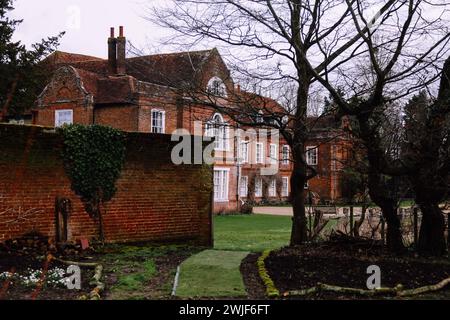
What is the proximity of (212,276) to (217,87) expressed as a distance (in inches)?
171

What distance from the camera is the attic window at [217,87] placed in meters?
10.9

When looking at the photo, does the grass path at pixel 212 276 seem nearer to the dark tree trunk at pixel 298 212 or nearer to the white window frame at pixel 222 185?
the dark tree trunk at pixel 298 212

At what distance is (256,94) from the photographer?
1045cm

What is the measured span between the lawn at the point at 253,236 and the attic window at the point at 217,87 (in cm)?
376

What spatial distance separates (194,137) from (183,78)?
2376 millimetres

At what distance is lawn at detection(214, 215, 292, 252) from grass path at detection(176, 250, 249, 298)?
179 cm

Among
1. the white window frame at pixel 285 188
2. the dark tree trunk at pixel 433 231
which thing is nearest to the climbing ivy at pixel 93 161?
the dark tree trunk at pixel 433 231

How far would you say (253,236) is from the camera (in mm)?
17609

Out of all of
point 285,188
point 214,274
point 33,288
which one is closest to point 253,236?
point 214,274

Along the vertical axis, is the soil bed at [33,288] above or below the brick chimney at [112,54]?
below

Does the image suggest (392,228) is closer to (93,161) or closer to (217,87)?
(217,87)

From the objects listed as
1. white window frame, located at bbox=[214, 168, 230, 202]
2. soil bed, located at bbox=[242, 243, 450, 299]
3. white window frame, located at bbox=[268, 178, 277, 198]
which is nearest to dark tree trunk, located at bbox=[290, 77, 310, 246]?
soil bed, located at bbox=[242, 243, 450, 299]

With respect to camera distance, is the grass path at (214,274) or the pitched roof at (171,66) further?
the pitched roof at (171,66)
